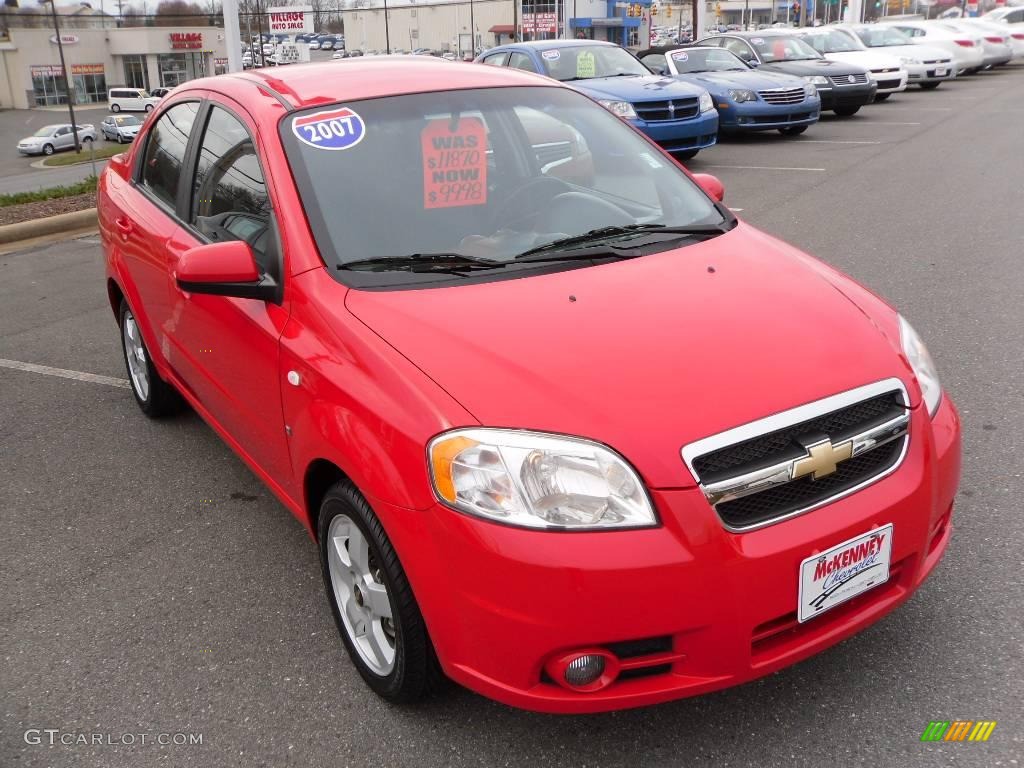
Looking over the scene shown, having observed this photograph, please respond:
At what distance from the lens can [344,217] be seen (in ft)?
9.59

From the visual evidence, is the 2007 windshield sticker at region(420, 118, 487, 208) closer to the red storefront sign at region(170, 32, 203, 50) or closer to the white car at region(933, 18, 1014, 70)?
the white car at region(933, 18, 1014, 70)

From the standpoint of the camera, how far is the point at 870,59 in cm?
1938

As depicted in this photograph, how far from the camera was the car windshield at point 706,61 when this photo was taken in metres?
14.9

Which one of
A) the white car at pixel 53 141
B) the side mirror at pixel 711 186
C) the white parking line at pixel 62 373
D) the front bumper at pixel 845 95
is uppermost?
the side mirror at pixel 711 186

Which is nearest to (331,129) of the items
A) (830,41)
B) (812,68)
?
(812,68)

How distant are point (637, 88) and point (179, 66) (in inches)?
2913

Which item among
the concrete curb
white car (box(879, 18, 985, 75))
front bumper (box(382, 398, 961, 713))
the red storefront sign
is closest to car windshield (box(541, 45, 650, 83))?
the concrete curb

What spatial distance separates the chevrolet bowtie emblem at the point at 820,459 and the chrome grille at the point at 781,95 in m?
12.6

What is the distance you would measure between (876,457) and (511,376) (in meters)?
0.93

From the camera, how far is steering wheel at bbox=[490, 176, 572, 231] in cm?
310

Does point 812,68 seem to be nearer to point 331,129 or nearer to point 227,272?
point 331,129

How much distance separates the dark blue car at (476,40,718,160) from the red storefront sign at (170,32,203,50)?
69991 millimetres

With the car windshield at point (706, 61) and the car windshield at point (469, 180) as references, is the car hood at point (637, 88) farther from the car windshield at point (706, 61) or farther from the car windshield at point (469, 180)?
the car windshield at point (469, 180)

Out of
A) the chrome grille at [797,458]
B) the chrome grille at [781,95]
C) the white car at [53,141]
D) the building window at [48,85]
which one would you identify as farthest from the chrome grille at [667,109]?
the building window at [48,85]
